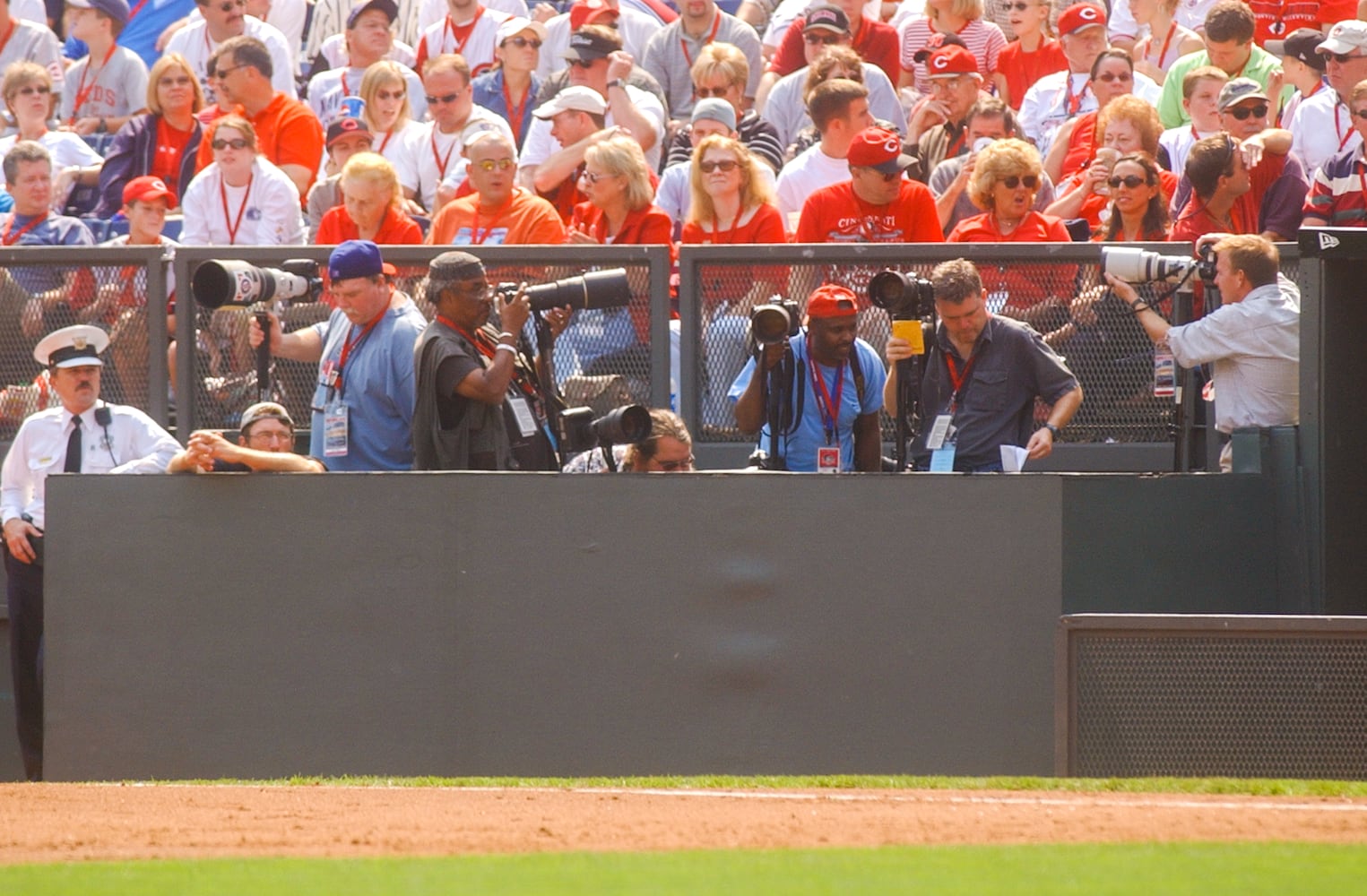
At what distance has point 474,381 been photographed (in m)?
8.82

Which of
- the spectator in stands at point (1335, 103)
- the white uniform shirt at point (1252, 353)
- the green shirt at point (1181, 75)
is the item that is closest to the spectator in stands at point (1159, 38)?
the green shirt at point (1181, 75)

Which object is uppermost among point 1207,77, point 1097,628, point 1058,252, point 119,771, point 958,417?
point 1207,77

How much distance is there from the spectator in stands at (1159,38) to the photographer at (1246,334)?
3.89 m

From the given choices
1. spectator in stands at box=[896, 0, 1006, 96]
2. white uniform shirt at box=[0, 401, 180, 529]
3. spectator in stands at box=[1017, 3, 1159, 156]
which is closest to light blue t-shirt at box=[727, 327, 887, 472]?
white uniform shirt at box=[0, 401, 180, 529]

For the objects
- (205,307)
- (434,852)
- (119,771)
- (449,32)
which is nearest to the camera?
(434,852)

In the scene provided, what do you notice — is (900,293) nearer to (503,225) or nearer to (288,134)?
(503,225)

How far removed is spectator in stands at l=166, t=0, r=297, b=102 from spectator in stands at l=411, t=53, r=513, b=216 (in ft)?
5.72

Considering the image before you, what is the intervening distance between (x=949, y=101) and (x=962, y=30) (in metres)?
1.88

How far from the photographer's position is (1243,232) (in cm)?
1046

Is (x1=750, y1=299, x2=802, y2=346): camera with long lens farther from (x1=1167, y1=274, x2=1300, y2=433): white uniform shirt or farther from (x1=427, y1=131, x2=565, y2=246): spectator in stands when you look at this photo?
(x1=427, y1=131, x2=565, y2=246): spectator in stands

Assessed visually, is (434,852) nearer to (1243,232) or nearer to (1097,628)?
(1097,628)

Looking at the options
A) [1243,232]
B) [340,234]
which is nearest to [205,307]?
[340,234]

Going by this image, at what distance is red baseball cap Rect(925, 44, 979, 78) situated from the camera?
40.1 ft

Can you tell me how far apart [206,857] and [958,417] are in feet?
15.2
